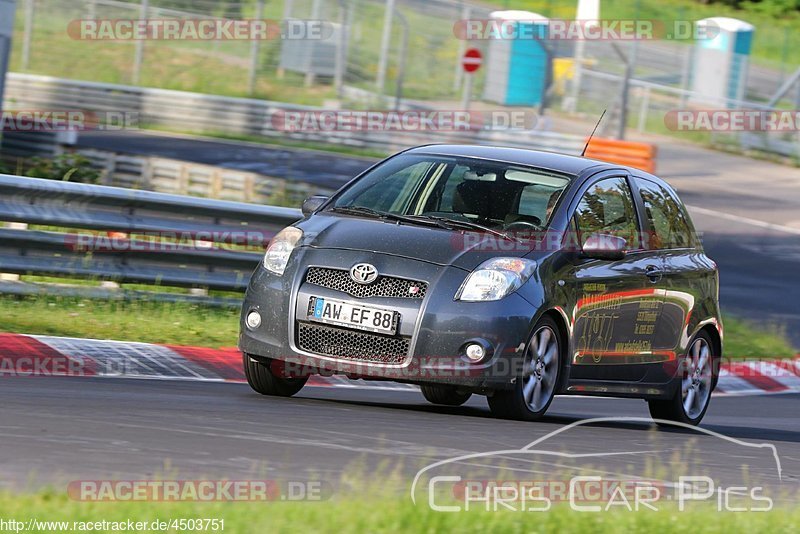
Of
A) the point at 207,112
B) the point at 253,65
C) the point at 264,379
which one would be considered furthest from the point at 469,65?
the point at 264,379

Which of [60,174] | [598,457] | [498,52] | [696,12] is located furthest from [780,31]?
[598,457]

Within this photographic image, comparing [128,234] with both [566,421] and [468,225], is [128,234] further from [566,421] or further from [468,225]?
[566,421]

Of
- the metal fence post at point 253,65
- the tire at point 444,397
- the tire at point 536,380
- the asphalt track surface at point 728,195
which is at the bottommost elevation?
the asphalt track surface at point 728,195

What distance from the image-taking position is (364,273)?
805 centimetres

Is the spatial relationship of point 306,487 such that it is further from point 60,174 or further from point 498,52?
point 498,52

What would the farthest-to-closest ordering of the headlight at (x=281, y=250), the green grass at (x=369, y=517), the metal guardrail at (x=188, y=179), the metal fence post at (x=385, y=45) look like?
the metal fence post at (x=385, y=45), the metal guardrail at (x=188, y=179), the headlight at (x=281, y=250), the green grass at (x=369, y=517)

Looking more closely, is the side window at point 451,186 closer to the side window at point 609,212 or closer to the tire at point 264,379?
the side window at point 609,212

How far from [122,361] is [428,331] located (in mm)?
2475

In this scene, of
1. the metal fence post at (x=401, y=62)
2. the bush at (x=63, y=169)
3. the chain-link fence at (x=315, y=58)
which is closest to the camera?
the bush at (x=63, y=169)

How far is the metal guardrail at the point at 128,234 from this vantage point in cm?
1111

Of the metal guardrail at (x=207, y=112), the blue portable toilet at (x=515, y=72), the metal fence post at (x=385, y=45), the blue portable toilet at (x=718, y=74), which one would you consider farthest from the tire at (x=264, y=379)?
the blue portable toilet at (x=718, y=74)

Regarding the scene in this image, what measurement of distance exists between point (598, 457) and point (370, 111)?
22542 millimetres

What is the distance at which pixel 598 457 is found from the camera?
7039mm

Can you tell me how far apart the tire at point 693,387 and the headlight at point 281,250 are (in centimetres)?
289
